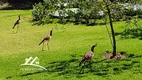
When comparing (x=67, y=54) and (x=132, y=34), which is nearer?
(x=67, y=54)

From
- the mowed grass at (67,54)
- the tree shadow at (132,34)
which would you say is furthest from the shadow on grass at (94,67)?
the tree shadow at (132,34)


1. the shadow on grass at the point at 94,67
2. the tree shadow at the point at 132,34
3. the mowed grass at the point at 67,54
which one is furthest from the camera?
the tree shadow at the point at 132,34

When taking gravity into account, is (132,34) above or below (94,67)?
below

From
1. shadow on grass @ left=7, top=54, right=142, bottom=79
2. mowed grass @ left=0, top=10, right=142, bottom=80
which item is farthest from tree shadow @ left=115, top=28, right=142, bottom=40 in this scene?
shadow on grass @ left=7, top=54, right=142, bottom=79

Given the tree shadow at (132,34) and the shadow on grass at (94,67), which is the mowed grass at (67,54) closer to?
the shadow on grass at (94,67)

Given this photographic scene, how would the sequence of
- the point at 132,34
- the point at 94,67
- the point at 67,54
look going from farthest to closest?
the point at 132,34 < the point at 67,54 < the point at 94,67

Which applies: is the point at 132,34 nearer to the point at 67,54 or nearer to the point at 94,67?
the point at 67,54

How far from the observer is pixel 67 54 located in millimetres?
21938

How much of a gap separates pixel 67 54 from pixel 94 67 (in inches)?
134

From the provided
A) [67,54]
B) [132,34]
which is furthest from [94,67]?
[132,34]

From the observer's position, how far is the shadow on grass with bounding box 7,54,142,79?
17.8 metres

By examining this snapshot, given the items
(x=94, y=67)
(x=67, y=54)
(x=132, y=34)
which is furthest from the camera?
(x=132, y=34)

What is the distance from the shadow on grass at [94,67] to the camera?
1778 centimetres

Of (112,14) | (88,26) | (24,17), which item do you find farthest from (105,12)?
(24,17)
